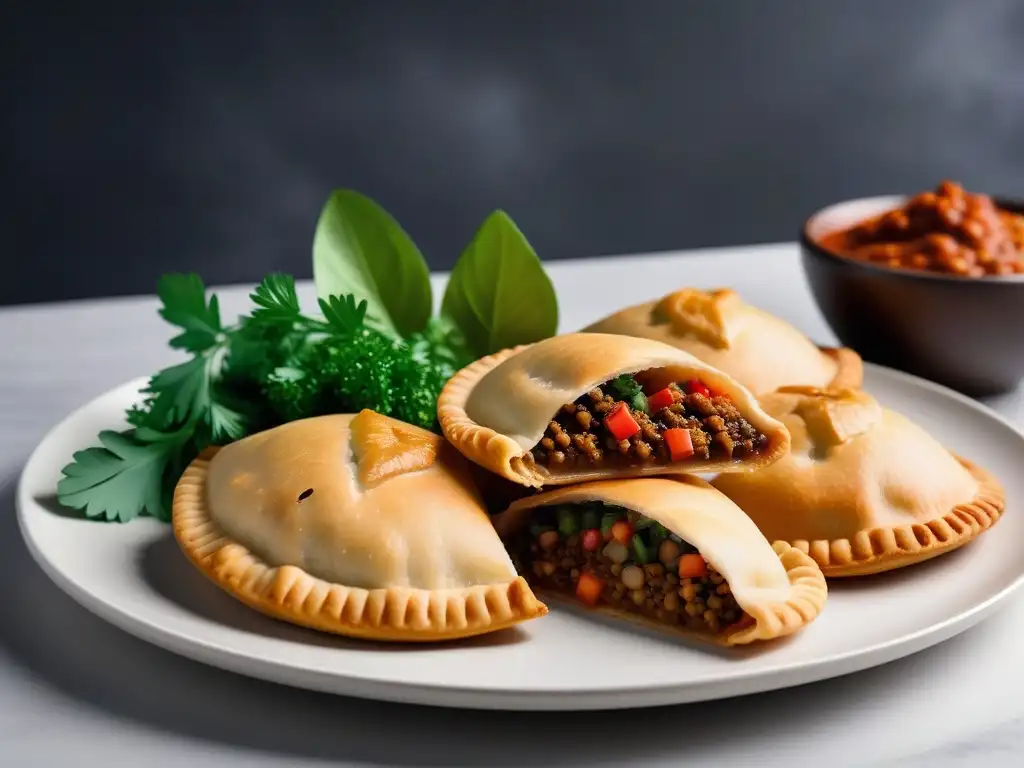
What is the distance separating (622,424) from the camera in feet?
9.82

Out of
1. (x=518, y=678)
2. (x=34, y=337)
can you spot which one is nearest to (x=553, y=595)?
(x=518, y=678)

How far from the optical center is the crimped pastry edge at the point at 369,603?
2.49 meters

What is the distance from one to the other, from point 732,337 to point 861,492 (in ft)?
2.48

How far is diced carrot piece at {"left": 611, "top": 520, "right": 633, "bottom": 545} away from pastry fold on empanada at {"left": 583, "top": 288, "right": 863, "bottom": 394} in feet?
2.65

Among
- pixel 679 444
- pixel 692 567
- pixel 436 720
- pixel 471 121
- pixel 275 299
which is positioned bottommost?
pixel 471 121

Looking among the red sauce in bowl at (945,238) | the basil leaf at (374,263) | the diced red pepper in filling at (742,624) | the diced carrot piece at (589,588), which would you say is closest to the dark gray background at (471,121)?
the basil leaf at (374,263)

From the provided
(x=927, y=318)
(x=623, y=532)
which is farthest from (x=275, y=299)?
(x=927, y=318)

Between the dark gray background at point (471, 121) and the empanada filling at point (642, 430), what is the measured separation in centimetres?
483

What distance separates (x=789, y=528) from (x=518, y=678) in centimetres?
91

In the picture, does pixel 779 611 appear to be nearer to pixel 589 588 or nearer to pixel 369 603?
pixel 589 588

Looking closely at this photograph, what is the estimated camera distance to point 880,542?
2.82 metres

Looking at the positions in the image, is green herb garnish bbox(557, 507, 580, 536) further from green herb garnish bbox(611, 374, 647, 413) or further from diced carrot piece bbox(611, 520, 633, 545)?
green herb garnish bbox(611, 374, 647, 413)

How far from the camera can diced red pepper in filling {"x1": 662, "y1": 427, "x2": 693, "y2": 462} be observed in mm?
2977

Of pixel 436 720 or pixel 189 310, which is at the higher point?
pixel 189 310
